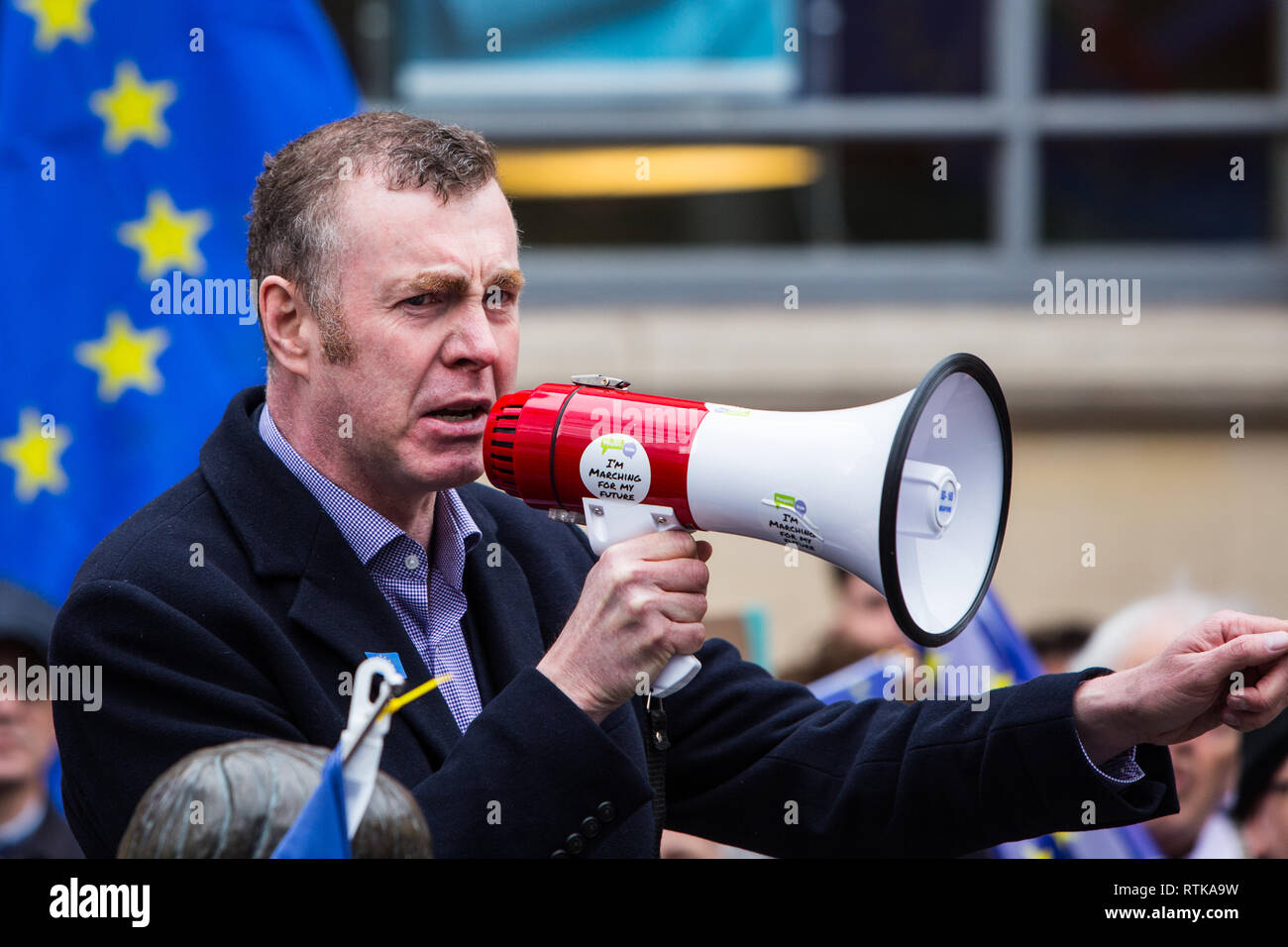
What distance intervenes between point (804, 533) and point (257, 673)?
2.56 feet

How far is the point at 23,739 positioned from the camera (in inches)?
172

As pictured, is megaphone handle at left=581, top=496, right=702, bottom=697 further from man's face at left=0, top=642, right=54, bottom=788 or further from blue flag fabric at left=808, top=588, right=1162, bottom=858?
man's face at left=0, top=642, right=54, bottom=788

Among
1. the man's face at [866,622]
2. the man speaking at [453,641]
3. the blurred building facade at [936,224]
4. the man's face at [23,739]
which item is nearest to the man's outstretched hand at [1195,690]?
the man speaking at [453,641]

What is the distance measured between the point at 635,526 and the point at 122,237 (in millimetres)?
2790

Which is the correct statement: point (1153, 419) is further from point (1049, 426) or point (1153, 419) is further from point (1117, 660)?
point (1117, 660)

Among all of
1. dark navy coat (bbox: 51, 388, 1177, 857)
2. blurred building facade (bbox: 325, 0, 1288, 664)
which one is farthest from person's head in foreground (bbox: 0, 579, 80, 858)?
blurred building facade (bbox: 325, 0, 1288, 664)

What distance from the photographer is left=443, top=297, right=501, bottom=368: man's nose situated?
7.53ft

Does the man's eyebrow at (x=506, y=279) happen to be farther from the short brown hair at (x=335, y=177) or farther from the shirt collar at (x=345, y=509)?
the shirt collar at (x=345, y=509)

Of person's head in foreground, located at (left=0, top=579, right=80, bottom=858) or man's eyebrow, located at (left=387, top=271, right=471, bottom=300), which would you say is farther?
person's head in foreground, located at (left=0, top=579, right=80, bottom=858)

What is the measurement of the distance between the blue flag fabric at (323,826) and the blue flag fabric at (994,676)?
8.48 ft

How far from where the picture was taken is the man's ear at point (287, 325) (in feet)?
7.84

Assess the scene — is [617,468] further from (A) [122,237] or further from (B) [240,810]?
(A) [122,237]

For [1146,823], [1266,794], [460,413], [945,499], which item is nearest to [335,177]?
[460,413]

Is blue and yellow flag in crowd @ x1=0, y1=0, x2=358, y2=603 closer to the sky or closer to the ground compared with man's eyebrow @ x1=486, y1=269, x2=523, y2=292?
closer to the sky
